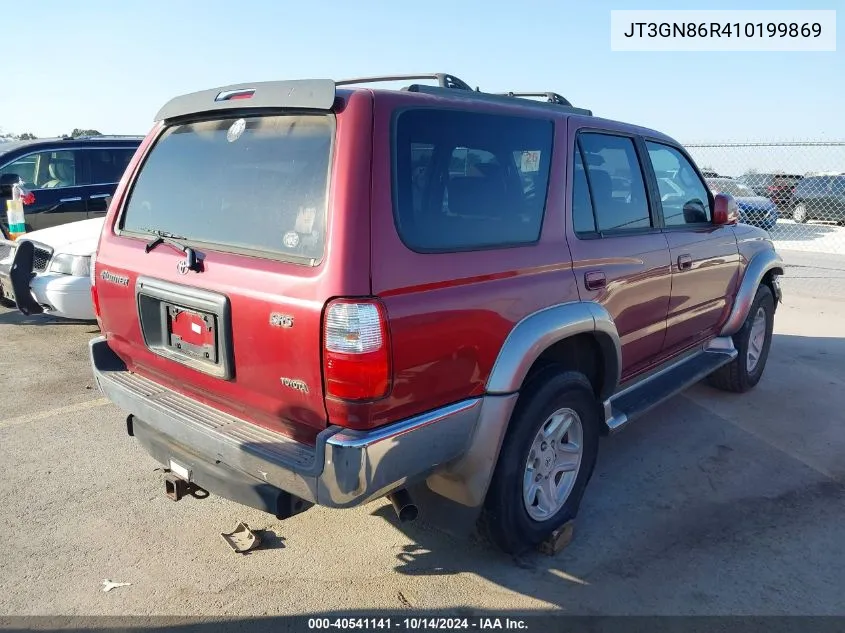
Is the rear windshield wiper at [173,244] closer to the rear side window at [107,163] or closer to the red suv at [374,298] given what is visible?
the red suv at [374,298]

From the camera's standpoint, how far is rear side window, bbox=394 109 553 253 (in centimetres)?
234

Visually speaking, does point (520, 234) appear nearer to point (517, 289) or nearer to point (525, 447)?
point (517, 289)

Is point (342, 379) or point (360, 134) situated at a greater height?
point (360, 134)

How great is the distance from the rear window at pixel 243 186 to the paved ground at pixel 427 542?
1.43 metres

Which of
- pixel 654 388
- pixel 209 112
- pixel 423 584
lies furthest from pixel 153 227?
pixel 654 388

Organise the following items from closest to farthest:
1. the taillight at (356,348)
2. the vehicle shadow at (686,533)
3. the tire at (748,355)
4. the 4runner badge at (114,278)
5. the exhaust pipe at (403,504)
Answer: the taillight at (356,348), the exhaust pipe at (403,504), the vehicle shadow at (686,533), the 4runner badge at (114,278), the tire at (748,355)

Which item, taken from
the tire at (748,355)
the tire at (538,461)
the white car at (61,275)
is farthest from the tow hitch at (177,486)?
the tire at (748,355)

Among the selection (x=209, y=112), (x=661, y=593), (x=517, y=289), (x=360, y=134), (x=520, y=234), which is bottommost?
(x=661, y=593)

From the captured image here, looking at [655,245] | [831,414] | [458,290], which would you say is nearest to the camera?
[458,290]

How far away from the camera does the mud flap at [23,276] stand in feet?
18.7

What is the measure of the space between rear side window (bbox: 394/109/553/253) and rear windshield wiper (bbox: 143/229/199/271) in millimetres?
861

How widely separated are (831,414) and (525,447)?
3295 millimetres

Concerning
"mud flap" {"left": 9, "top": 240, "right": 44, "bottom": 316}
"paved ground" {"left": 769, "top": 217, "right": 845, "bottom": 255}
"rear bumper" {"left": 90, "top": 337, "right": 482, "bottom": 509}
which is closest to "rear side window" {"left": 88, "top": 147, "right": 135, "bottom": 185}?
"mud flap" {"left": 9, "top": 240, "right": 44, "bottom": 316}

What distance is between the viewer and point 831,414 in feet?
15.7
